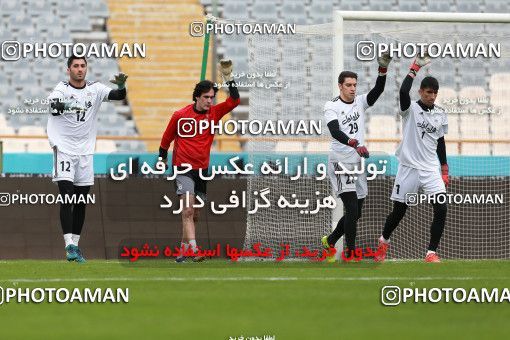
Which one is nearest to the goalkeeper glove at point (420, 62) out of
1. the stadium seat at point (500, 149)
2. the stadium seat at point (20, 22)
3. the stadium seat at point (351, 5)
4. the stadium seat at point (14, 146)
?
the stadium seat at point (500, 149)

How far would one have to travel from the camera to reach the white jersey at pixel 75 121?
1232cm

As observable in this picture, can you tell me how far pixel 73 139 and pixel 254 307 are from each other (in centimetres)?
559

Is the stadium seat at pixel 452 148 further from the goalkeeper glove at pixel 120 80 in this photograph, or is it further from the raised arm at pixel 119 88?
the goalkeeper glove at pixel 120 80

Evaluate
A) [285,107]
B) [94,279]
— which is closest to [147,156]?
[285,107]

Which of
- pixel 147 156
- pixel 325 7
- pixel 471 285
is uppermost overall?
pixel 325 7

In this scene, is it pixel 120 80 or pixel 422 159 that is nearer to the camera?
pixel 120 80

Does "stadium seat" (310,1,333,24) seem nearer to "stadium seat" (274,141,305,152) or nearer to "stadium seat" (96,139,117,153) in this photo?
"stadium seat" (96,139,117,153)

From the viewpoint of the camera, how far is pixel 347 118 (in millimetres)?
12234

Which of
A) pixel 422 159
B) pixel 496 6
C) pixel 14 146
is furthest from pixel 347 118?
pixel 496 6

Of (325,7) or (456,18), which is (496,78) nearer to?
(456,18)

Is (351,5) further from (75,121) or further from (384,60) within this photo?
(384,60)

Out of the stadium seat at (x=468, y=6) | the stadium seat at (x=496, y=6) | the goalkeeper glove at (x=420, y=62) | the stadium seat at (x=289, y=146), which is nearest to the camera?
the goalkeeper glove at (x=420, y=62)

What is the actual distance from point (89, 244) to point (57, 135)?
2.80 m

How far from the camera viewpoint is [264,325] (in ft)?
20.7
